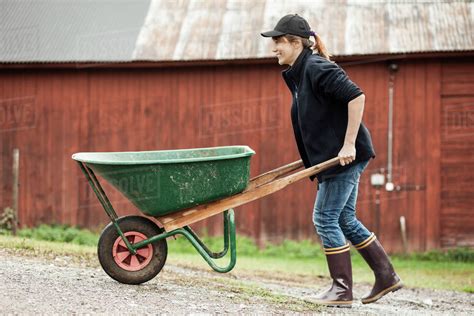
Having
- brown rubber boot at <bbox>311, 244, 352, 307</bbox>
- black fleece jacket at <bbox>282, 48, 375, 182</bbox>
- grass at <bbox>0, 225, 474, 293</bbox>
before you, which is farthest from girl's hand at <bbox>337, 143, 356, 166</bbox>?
grass at <bbox>0, 225, 474, 293</bbox>

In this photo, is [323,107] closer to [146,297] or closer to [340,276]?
[340,276]

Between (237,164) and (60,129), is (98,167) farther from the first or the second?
(60,129)

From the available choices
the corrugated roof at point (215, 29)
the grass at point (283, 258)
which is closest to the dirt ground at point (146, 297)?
the grass at point (283, 258)

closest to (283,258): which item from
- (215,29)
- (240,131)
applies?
(240,131)

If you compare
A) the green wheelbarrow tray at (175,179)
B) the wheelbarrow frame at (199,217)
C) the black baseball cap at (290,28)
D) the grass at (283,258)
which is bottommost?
the grass at (283,258)

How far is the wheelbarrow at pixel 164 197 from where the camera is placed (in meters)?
6.14

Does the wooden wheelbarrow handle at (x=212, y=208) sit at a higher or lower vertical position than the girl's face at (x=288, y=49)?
lower

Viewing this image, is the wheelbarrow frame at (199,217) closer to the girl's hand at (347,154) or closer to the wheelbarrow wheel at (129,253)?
the wheelbarrow wheel at (129,253)

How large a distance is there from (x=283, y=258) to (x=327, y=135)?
6055 millimetres

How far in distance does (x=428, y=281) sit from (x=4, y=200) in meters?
6.81

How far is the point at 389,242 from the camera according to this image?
1229 centimetres

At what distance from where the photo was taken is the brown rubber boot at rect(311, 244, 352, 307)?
6175 mm

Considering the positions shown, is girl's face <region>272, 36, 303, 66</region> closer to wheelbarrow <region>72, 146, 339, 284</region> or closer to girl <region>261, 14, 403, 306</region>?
girl <region>261, 14, 403, 306</region>

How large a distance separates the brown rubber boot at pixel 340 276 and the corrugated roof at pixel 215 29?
627 centimetres
